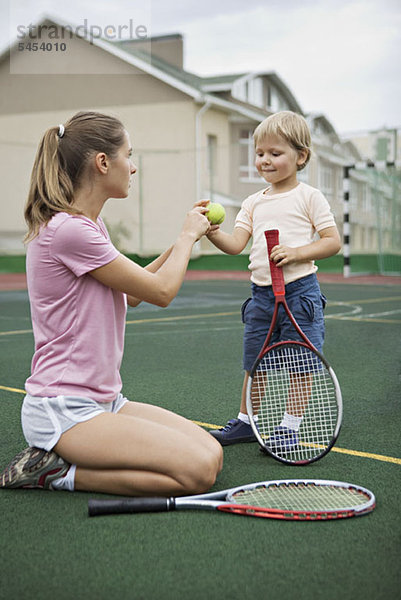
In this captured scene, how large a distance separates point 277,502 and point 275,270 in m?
1.08

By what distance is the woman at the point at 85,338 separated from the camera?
283 cm

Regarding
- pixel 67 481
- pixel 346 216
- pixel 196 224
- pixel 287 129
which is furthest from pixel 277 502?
pixel 346 216

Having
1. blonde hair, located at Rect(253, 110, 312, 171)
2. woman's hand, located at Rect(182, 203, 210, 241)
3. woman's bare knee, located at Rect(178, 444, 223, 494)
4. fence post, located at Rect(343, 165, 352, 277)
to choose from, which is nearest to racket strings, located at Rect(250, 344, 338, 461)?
woman's bare knee, located at Rect(178, 444, 223, 494)

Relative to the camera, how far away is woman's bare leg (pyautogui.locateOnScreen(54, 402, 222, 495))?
9.23 feet

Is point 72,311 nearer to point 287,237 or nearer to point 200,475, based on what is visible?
point 200,475

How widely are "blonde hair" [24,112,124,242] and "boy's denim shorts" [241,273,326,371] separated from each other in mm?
1052

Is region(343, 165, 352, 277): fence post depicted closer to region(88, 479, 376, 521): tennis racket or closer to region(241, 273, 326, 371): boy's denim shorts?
region(241, 273, 326, 371): boy's denim shorts

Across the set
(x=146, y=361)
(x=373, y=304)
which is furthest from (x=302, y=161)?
(x=373, y=304)

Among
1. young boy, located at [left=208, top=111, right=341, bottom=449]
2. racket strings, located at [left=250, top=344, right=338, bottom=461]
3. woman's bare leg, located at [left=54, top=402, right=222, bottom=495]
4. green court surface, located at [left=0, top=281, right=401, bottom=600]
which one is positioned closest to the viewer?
green court surface, located at [left=0, top=281, right=401, bottom=600]

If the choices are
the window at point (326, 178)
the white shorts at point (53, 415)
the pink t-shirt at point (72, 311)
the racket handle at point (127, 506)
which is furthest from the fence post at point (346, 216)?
the racket handle at point (127, 506)

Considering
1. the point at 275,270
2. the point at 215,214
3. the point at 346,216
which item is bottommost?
the point at 346,216

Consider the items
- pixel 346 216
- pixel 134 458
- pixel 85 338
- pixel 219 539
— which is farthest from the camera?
pixel 346 216

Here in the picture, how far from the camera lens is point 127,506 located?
2.67 metres

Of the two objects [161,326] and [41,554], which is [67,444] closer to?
[41,554]
